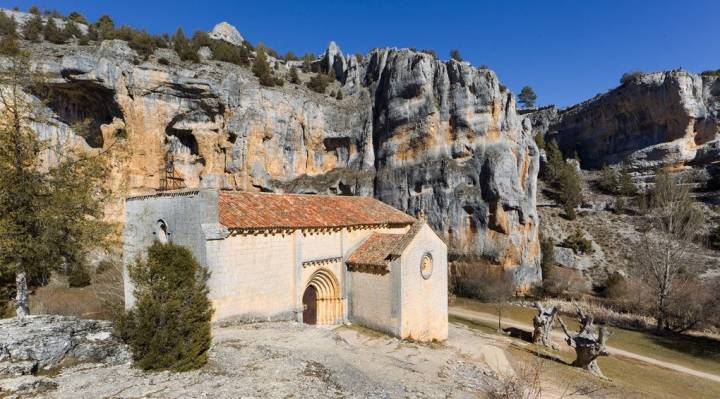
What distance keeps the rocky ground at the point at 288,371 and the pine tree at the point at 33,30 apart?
39321 mm

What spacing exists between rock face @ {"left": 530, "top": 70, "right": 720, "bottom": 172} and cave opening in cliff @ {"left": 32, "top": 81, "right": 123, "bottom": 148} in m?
64.2

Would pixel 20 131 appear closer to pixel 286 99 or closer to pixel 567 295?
pixel 286 99

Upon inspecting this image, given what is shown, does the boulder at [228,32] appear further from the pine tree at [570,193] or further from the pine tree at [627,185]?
the pine tree at [627,185]

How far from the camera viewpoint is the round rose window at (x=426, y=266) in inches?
669

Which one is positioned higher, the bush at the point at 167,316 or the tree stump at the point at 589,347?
the bush at the point at 167,316

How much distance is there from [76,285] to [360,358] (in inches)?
1150

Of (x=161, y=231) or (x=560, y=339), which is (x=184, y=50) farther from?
(x=560, y=339)

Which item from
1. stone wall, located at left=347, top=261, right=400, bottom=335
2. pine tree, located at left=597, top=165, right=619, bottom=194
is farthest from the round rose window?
pine tree, located at left=597, top=165, right=619, bottom=194

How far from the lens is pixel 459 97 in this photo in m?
38.9

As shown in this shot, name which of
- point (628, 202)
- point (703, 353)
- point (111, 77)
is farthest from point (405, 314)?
point (628, 202)

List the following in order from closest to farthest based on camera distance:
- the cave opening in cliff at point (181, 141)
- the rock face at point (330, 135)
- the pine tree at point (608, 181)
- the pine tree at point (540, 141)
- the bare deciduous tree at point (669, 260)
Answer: the bare deciduous tree at point (669, 260) → the rock face at point (330, 135) → the cave opening in cliff at point (181, 141) → the pine tree at point (608, 181) → the pine tree at point (540, 141)

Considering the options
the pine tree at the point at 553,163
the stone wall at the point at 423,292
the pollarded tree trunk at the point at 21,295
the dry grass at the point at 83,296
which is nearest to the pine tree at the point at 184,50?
the dry grass at the point at 83,296

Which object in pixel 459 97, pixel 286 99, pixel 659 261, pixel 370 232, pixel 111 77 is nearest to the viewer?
pixel 370 232

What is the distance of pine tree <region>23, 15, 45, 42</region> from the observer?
113ft
